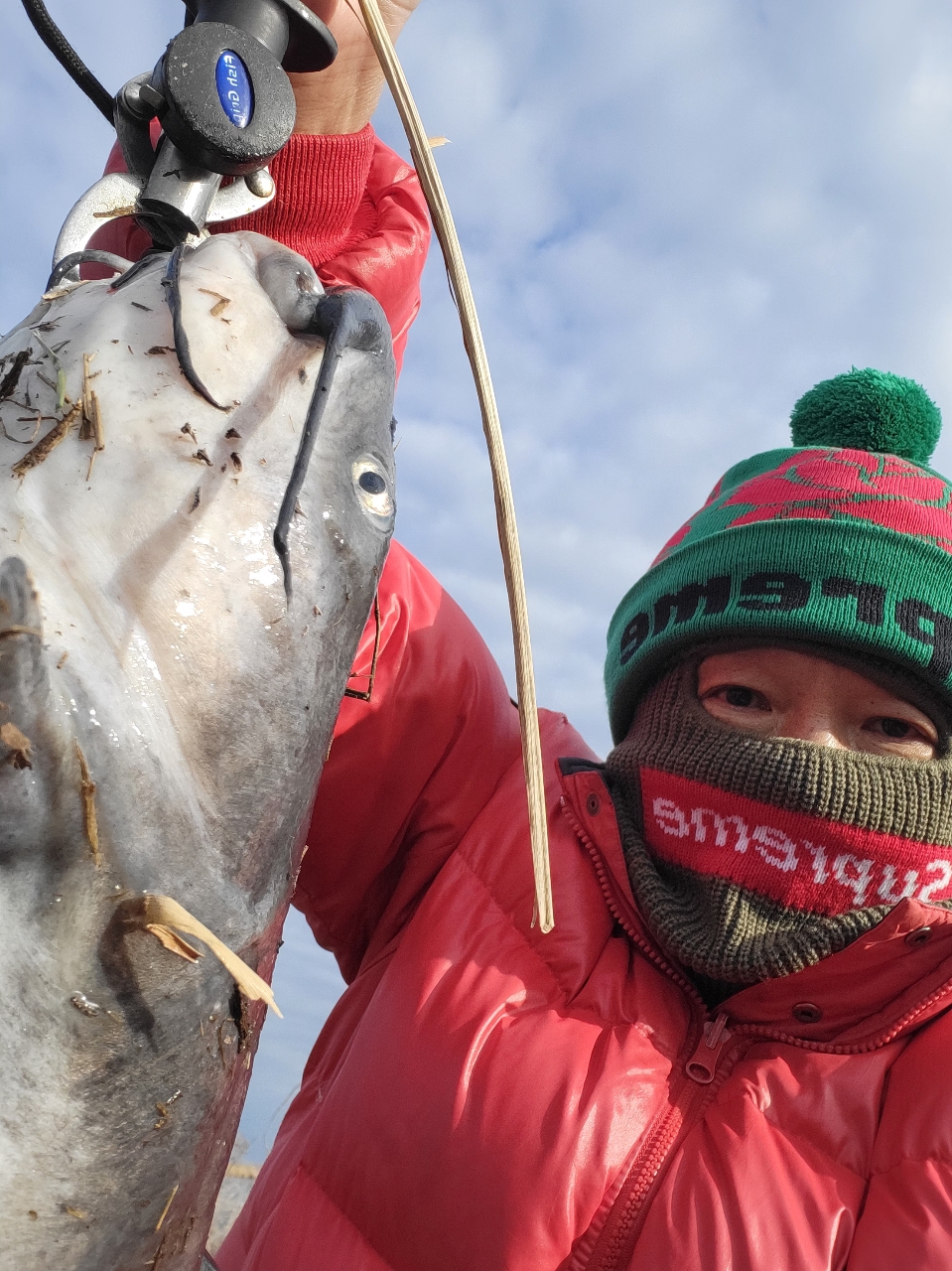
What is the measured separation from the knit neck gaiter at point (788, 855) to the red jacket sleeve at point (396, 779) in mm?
464

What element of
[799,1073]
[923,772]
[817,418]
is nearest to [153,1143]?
[799,1073]

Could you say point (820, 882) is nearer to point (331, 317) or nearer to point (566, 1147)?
point (566, 1147)

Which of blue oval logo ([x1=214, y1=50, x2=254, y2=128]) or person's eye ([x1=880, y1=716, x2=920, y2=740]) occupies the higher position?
blue oval logo ([x1=214, y1=50, x2=254, y2=128])

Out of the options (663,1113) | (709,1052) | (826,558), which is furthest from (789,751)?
(663,1113)

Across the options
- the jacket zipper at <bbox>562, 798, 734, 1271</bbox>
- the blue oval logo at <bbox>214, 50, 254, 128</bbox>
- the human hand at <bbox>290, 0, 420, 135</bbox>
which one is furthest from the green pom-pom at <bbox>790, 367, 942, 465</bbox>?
the blue oval logo at <bbox>214, 50, 254, 128</bbox>

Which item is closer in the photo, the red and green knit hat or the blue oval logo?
the blue oval logo

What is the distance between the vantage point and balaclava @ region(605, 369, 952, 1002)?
199cm

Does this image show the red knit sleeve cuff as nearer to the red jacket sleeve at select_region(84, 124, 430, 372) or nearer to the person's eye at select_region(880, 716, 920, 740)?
the red jacket sleeve at select_region(84, 124, 430, 372)

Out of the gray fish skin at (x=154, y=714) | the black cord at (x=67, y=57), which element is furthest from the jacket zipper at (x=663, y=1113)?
the black cord at (x=67, y=57)

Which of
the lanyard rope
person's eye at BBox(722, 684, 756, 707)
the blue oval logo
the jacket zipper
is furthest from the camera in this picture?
person's eye at BBox(722, 684, 756, 707)

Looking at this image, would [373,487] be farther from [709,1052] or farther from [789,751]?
[709,1052]

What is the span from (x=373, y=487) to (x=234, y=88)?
1.80 feet

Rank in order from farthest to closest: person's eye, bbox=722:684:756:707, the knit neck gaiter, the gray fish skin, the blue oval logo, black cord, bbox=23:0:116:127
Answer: person's eye, bbox=722:684:756:707, the knit neck gaiter, black cord, bbox=23:0:116:127, the blue oval logo, the gray fish skin

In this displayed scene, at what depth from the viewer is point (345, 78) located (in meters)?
1.80
